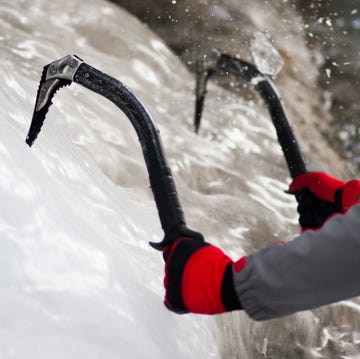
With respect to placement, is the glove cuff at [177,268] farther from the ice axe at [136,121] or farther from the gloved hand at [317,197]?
the gloved hand at [317,197]

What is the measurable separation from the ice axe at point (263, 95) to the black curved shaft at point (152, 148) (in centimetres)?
61

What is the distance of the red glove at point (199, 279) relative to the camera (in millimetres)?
815

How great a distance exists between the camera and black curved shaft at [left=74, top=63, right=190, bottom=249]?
1.00 metres

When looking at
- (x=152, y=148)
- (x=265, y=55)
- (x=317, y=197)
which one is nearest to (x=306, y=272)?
(x=152, y=148)

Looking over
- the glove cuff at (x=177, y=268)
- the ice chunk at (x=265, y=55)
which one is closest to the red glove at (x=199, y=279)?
the glove cuff at (x=177, y=268)

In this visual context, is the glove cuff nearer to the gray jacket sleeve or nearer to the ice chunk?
the gray jacket sleeve

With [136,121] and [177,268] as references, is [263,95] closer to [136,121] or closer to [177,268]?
[136,121]

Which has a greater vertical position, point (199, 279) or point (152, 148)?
point (152, 148)

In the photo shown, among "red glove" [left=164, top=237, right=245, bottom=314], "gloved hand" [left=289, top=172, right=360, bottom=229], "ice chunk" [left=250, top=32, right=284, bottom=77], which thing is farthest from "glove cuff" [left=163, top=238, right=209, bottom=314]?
"ice chunk" [left=250, top=32, right=284, bottom=77]

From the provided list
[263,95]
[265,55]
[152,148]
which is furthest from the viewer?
[265,55]

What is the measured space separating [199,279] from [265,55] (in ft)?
8.93

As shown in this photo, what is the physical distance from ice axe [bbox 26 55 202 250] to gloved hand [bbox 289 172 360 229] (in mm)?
498

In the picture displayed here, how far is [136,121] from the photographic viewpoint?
44.8 inches

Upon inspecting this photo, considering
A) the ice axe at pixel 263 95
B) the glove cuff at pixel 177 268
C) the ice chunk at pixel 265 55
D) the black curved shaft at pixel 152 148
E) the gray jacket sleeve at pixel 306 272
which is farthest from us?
the ice chunk at pixel 265 55
